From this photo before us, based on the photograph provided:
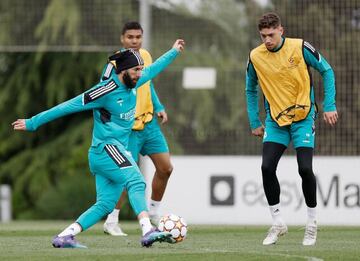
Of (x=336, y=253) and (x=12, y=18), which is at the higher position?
(x=12, y=18)

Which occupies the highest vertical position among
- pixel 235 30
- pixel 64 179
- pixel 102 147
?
pixel 235 30

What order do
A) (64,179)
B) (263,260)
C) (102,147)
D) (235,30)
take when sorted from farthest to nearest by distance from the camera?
(64,179), (235,30), (102,147), (263,260)

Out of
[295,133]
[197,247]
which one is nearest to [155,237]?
[197,247]

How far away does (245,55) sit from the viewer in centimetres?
1927

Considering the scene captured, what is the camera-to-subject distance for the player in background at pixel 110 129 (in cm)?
1061

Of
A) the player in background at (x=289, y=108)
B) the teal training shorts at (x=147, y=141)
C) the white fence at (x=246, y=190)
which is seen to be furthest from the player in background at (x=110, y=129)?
the white fence at (x=246, y=190)

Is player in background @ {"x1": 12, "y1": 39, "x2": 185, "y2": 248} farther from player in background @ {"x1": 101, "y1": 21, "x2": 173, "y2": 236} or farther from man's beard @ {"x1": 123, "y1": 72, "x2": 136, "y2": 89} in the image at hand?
player in background @ {"x1": 101, "y1": 21, "x2": 173, "y2": 236}

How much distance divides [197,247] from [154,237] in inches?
35.7

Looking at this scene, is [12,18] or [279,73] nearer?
[279,73]

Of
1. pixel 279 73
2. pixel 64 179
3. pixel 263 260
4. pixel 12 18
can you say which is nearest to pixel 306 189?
pixel 279 73

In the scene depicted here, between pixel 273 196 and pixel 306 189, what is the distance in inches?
13.2

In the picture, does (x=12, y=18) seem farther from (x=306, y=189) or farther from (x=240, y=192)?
(x=306, y=189)

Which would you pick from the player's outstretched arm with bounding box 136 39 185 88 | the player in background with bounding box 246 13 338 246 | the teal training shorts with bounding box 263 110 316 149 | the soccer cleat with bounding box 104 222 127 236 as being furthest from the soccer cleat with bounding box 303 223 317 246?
the soccer cleat with bounding box 104 222 127 236

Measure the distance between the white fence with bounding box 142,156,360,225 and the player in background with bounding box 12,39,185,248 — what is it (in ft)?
23.7
